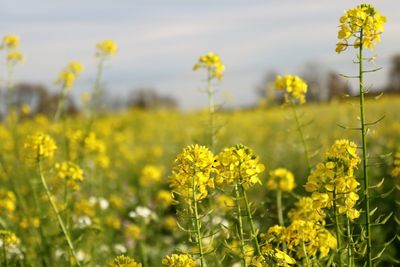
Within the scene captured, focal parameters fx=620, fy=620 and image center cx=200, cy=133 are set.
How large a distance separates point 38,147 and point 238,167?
1.53 m

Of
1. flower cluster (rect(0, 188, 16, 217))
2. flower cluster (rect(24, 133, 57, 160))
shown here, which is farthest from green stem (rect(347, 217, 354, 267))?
flower cluster (rect(0, 188, 16, 217))

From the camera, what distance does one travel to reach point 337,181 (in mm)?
2289

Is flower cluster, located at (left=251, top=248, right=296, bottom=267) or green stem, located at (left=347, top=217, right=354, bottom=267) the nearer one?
flower cluster, located at (left=251, top=248, right=296, bottom=267)

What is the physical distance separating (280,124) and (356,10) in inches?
386

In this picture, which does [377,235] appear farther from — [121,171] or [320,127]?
[320,127]

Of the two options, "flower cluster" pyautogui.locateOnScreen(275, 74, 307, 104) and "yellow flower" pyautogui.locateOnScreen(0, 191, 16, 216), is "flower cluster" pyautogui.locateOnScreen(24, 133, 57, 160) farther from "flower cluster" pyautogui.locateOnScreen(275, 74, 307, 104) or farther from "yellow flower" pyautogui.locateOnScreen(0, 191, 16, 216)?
"flower cluster" pyautogui.locateOnScreen(275, 74, 307, 104)

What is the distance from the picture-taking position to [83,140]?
4.73 m

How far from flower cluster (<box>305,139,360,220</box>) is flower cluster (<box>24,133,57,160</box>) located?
169cm

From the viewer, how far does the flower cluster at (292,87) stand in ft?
11.7

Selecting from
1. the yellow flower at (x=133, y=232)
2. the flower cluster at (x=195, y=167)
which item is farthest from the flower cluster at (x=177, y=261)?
the yellow flower at (x=133, y=232)

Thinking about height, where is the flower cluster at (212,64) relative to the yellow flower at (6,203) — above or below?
above

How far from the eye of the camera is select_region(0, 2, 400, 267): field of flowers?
92.2 inches

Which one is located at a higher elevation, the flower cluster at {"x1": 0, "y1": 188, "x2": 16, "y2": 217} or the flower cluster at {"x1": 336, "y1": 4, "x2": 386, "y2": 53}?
the flower cluster at {"x1": 336, "y1": 4, "x2": 386, "y2": 53}

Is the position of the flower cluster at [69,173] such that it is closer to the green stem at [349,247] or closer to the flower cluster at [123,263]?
the flower cluster at [123,263]
